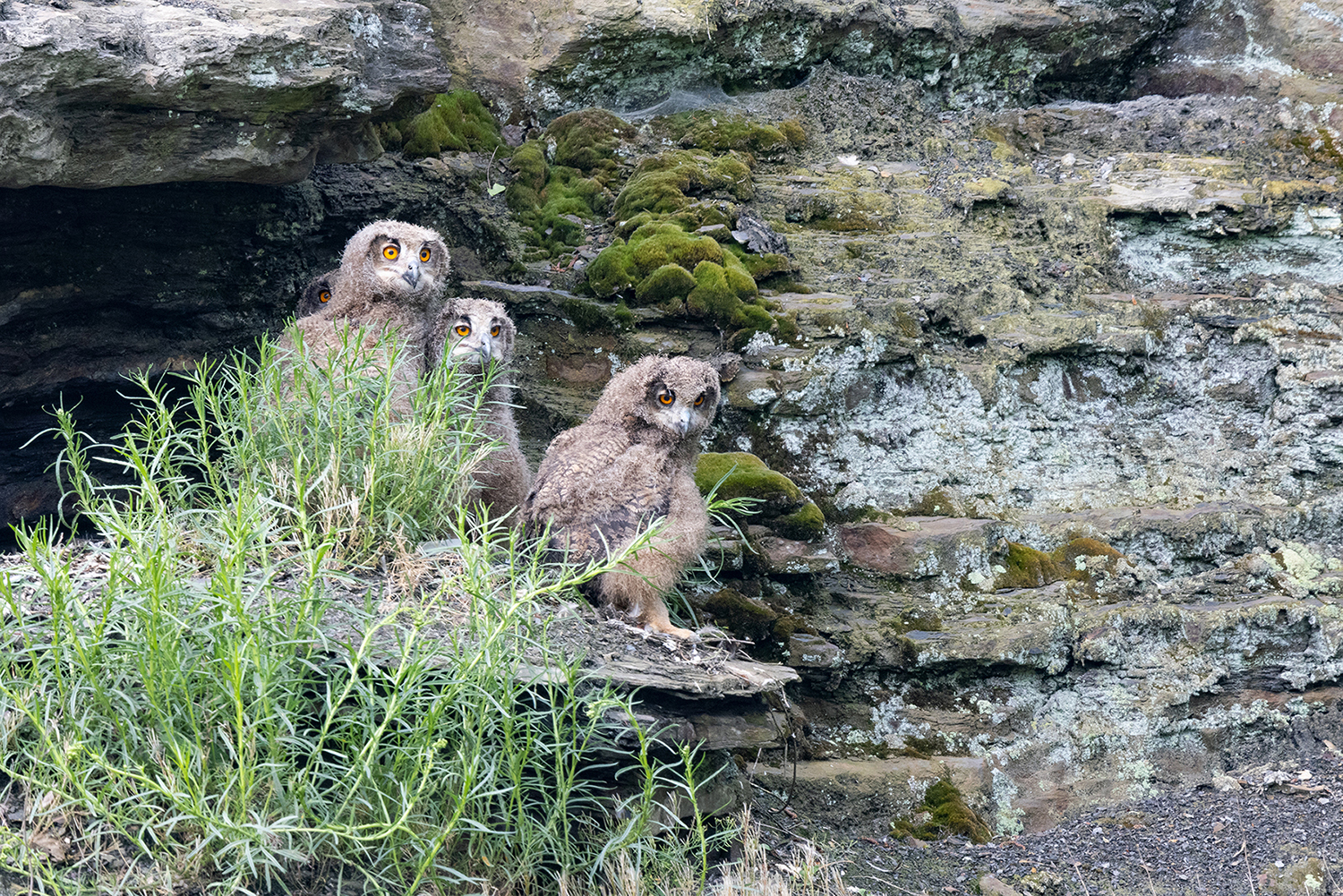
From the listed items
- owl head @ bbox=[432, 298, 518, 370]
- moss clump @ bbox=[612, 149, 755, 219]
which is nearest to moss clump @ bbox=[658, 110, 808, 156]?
moss clump @ bbox=[612, 149, 755, 219]

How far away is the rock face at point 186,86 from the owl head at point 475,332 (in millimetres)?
1087

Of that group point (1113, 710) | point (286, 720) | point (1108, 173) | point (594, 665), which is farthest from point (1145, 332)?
point (286, 720)

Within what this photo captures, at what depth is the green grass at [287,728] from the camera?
9.17 ft

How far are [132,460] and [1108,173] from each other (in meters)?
6.21

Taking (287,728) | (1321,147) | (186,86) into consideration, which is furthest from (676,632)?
(1321,147)

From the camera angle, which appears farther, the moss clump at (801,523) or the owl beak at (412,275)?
the moss clump at (801,523)

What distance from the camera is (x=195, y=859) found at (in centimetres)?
279

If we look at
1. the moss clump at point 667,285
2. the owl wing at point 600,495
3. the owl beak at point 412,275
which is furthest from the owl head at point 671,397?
the moss clump at point 667,285

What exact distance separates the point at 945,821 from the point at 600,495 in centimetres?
219

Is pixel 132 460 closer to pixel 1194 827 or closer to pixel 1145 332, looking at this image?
pixel 1194 827

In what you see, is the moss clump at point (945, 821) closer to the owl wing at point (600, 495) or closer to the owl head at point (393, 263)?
the owl wing at point (600, 495)

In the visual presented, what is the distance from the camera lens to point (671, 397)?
4539 mm

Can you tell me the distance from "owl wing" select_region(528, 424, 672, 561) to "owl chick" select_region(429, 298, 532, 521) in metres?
0.67

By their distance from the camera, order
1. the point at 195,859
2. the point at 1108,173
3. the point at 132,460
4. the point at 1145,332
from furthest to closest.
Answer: the point at 1108,173 < the point at 1145,332 < the point at 132,460 < the point at 195,859
